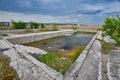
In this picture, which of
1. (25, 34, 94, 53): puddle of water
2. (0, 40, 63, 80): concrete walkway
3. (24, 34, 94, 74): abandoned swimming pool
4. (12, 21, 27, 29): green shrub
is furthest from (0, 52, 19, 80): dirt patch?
(12, 21, 27, 29): green shrub

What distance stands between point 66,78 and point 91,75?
73cm

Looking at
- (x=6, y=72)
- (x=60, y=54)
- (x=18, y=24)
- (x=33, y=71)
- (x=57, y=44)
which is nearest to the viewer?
(x=33, y=71)

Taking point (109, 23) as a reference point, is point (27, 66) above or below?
below

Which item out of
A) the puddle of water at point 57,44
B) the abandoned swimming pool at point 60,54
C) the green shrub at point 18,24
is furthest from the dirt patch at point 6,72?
the green shrub at point 18,24

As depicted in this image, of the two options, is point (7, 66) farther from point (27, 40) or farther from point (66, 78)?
point (27, 40)

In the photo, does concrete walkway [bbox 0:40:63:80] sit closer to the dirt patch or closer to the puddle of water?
the dirt patch

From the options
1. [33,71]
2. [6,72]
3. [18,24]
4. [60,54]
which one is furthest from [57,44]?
[18,24]

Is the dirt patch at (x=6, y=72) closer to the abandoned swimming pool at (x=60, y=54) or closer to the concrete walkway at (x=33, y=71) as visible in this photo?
the concrete walkway at (x=33, y=71)

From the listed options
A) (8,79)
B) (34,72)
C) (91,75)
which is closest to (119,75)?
(91,75)

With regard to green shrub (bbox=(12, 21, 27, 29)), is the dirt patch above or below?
below

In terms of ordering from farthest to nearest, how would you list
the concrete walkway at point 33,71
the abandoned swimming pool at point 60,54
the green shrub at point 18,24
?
the green shrub at point 18,24
the abandoned swimming pool at point 60,54
the concrete walkway at point 33,71

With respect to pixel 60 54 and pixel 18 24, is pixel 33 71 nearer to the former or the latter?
pixel 60 54

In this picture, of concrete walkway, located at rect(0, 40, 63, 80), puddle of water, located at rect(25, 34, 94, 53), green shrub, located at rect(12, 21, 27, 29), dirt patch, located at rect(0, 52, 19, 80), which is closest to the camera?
concrete walkway, located at rect(0, 40, 63, 80)

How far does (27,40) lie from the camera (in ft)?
42.2
